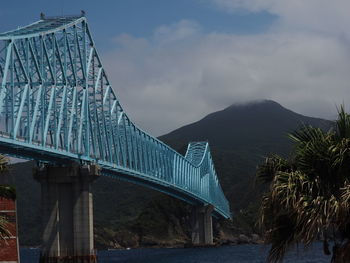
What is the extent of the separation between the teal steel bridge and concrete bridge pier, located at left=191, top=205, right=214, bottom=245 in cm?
3149

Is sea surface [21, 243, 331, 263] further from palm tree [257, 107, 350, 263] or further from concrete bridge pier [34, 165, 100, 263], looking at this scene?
palm tree [257, 107, 350, 263]

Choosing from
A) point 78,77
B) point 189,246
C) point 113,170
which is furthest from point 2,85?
point 189,246

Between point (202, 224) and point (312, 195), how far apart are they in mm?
134755

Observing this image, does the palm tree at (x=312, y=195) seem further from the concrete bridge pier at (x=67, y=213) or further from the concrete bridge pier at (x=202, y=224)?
the concrete bridge pier at (x=202, y=224)

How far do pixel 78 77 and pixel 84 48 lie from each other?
4.52m

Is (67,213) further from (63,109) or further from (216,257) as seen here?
(216,257)

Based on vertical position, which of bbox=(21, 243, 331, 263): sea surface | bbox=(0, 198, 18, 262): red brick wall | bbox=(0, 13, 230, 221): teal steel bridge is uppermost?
bbox=(0, 13, 230, 221): teal steel bridge

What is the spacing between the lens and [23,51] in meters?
63.5

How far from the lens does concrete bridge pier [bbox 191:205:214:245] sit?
14675 cm

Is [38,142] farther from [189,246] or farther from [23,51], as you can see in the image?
[189,246]

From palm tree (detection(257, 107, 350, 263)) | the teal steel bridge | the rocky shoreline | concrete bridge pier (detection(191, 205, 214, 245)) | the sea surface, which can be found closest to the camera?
palm tree (detection(257, 107, 350, 263))

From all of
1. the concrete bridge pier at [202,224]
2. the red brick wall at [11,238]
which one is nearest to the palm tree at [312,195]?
the red brick wall at [11,238]

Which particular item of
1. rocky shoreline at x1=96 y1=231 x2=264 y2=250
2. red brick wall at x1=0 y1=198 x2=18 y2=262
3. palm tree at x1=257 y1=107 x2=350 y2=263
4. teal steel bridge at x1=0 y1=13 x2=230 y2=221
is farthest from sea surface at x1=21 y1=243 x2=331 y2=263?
palm tree at x1=257 y1=107 x2=350 y2=263

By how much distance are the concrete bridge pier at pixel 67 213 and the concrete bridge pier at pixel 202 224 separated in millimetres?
74415
